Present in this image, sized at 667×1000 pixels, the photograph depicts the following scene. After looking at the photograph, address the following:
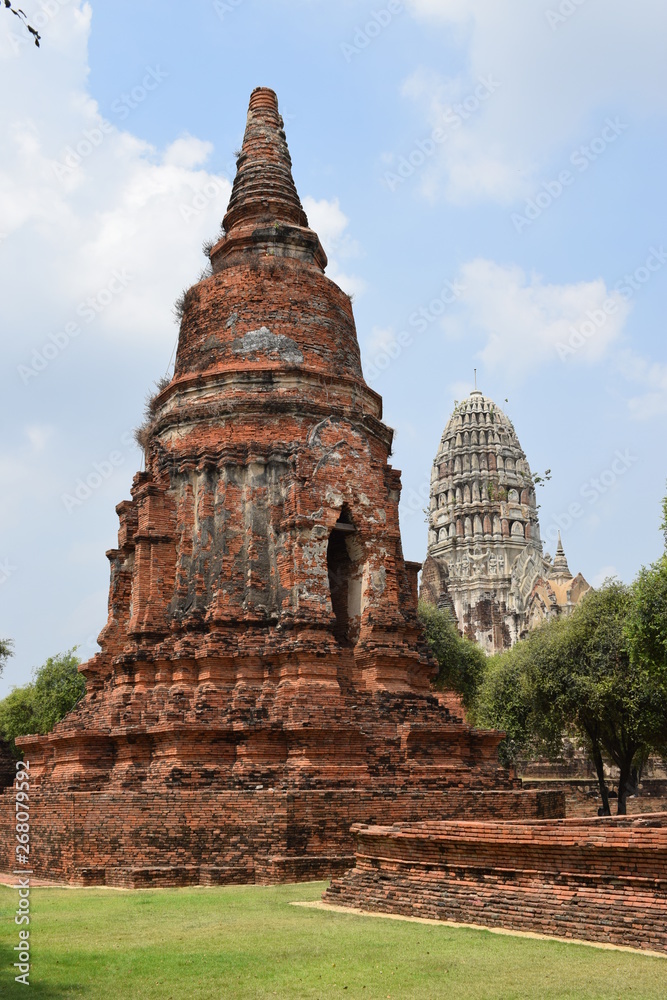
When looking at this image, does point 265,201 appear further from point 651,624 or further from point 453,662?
point 453,662

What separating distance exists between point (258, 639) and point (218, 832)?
11.9 ft

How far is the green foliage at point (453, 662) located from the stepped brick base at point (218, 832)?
2638 centimetres

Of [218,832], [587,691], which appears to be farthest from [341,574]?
[587,691]

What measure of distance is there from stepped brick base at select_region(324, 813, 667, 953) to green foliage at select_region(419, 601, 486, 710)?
29.9 meters

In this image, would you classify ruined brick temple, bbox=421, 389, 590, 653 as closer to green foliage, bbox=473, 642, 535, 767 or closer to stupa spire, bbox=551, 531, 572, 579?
stupa spire, bbox=551, 531, 572, 579

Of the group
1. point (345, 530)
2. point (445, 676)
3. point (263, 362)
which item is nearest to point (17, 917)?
point (345, 530)

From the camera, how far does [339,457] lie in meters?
18.5

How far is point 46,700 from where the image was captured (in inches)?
1539

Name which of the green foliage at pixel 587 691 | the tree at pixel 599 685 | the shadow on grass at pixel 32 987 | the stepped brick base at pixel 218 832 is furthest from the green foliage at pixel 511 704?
the shadow on grass at pixel 32 987

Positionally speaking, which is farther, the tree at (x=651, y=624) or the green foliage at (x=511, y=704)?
the green foliage at (x=511, y=704)

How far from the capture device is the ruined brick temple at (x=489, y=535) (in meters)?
78.3

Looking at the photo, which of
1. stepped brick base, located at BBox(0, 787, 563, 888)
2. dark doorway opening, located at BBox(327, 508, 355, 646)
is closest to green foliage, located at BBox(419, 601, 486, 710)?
dark doorway opening, located at BBox(327, 508, 355, 646)

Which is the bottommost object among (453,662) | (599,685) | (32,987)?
(32,987)

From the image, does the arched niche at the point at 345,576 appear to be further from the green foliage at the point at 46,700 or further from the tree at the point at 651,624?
the green foliage at the point at 46,700
